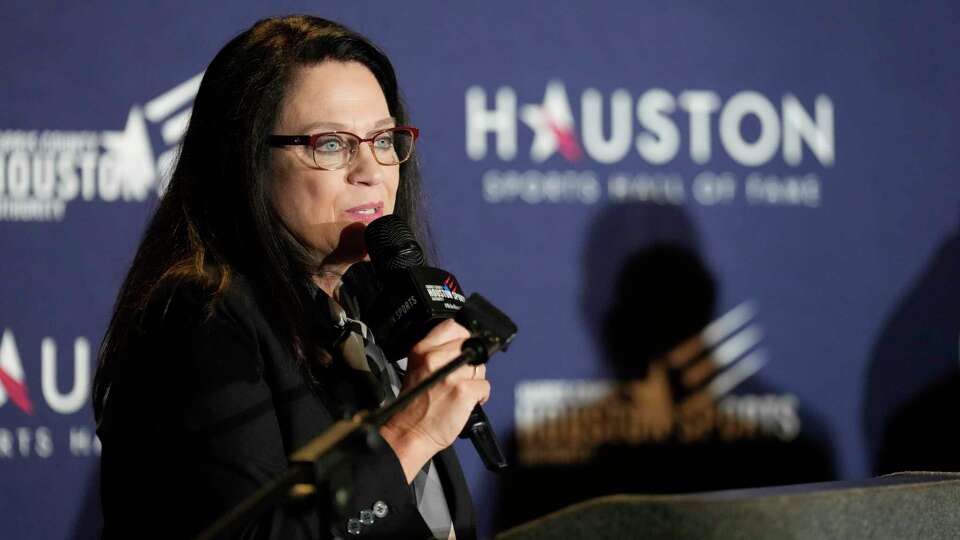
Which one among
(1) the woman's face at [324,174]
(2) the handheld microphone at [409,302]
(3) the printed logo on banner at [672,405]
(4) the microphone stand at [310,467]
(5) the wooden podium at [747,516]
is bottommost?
(3) the printed logo on banner at [672,405]

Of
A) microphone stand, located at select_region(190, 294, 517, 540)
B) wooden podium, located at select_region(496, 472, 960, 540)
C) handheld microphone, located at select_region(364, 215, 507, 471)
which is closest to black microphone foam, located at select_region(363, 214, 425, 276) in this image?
handheld microphone, located at select_region(364, 215, 507, 471)

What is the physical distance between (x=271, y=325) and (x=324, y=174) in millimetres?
256

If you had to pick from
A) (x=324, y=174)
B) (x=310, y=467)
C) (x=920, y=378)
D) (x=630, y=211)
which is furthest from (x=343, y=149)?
(x=920, y=378)

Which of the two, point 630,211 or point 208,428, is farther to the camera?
point 630,211

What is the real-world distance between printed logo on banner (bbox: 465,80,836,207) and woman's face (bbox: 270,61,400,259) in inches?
52.1

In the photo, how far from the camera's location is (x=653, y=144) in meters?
3.03

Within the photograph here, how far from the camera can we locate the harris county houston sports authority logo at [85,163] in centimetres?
280

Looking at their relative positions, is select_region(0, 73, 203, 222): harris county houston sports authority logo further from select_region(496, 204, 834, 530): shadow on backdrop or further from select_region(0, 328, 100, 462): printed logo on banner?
select_region(496, 204, 834, 530): shadow on backdrop

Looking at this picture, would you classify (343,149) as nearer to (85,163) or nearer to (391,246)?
(391,246)

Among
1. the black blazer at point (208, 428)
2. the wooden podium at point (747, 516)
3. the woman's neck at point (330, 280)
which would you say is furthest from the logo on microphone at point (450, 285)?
the wooden podium at point (747, 516)

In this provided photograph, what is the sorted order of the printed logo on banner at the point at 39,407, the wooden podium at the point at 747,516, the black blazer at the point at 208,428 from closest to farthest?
the wooden podium at the point at 747,516, the black blazer at the point at 208,428, the printed logo on banner at the point at 39,407

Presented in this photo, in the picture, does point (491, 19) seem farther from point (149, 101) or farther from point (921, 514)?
point (921, 514)

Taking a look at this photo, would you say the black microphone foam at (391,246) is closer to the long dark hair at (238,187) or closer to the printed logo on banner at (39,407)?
the long dark hair at (238,187)

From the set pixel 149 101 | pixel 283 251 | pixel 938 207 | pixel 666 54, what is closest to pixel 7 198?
pixel 149 101
